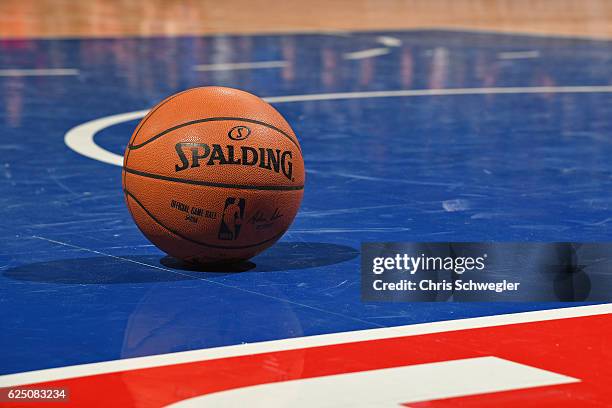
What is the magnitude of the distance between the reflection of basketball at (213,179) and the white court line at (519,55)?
14181 mm

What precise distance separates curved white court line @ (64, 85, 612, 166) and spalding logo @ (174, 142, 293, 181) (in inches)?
176

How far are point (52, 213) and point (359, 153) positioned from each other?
3.44 meters

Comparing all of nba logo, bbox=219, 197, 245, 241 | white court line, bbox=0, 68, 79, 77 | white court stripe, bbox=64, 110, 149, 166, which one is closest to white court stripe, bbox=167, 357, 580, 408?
nba logo, bbox=219, 197, 245, 241

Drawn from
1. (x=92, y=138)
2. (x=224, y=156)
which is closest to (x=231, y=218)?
(x=224, y=156)

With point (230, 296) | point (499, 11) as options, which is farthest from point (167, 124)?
point (499, 11)

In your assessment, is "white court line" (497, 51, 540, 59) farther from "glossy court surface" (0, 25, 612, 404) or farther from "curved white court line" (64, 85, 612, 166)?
"curved white court line" (64, 85, 612, 166)

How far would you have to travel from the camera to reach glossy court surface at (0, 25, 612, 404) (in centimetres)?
651

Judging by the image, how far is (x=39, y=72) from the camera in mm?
18297

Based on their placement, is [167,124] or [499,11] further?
[499,11]

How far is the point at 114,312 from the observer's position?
21.7 feet

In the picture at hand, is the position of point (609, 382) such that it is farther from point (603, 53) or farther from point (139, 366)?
point (603, 53)

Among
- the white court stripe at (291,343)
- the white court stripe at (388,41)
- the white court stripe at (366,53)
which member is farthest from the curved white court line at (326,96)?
the white court stripe at (388,41)

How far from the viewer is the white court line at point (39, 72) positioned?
17938 mm

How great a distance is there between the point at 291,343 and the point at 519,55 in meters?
16.3
